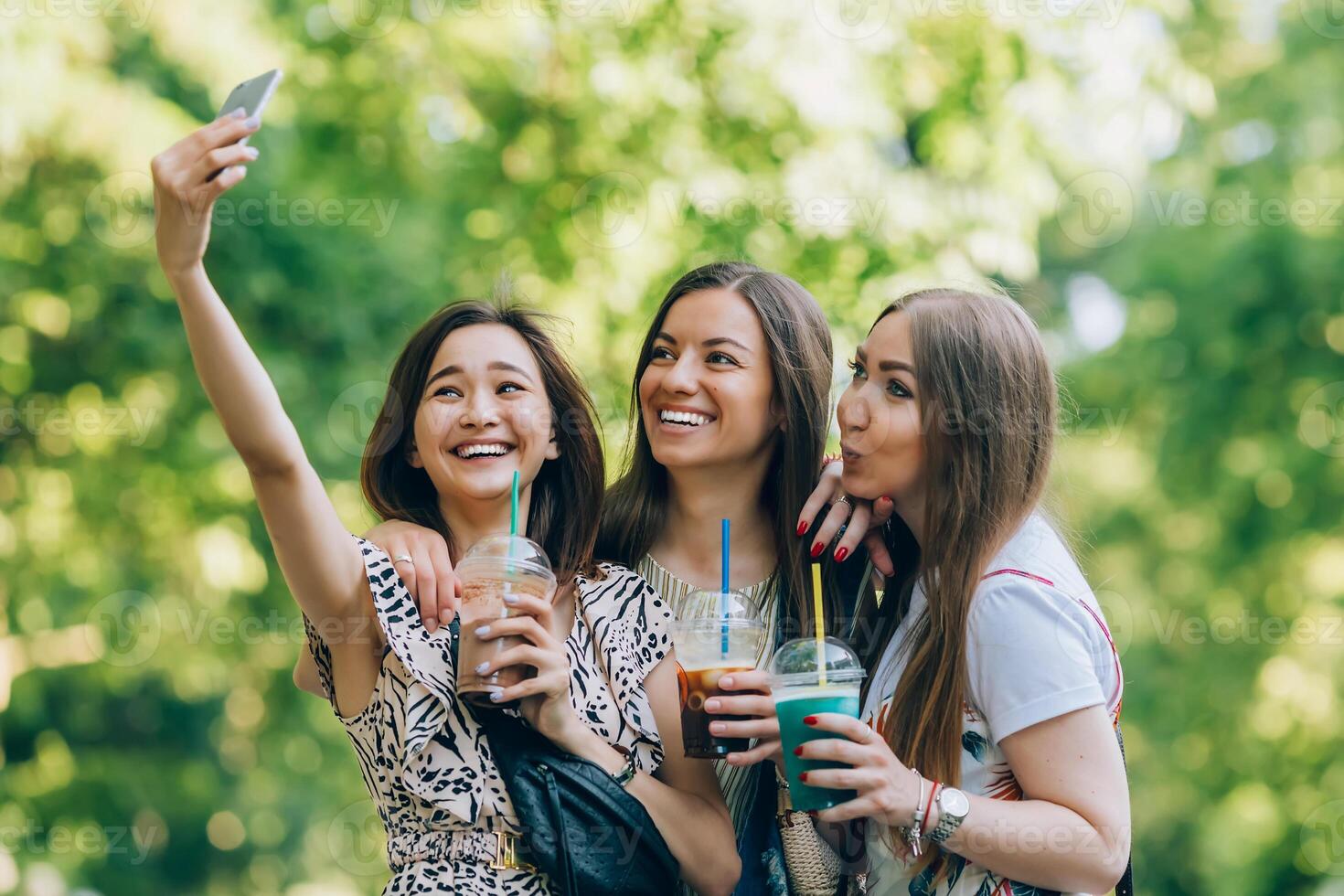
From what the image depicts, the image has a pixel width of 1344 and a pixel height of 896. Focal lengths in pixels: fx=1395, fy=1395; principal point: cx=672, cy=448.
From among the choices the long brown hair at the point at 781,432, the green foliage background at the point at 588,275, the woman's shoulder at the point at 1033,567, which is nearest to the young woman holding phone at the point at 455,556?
the long brown hair at the point at 781,432

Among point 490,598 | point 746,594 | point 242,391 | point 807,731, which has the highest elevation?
point 242,391

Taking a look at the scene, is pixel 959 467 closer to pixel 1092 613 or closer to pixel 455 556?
pixel 1092 613

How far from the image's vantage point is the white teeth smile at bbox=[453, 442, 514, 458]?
3.20 meters

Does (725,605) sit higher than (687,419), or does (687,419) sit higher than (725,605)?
(687,419)

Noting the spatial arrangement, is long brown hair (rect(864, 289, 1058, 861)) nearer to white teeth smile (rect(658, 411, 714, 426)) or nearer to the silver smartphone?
white teeth smile (rect(658, 411, 714, 426))

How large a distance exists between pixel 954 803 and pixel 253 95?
1.84 meters

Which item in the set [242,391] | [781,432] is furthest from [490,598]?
[781,432]

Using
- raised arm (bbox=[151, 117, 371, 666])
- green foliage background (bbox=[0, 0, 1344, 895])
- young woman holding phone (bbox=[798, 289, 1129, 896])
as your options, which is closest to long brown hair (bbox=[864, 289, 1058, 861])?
young woman holding phone (bbox=[798, 289, 1129, 896])

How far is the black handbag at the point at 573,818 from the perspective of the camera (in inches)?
111

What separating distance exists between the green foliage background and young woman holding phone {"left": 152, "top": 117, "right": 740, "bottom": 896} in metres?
2.93

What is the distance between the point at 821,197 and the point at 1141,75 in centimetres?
176

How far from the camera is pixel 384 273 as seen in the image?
7387 millimetres

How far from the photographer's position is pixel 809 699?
2703 millimetres

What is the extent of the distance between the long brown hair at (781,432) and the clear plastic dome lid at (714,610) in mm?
556
